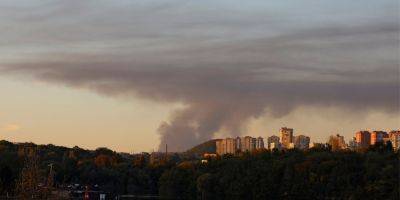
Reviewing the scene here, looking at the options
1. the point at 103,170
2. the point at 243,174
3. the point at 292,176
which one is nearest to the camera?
the point at 292,176

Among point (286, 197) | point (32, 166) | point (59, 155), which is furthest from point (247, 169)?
point (32, 166)

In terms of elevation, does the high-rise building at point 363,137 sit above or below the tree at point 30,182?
above

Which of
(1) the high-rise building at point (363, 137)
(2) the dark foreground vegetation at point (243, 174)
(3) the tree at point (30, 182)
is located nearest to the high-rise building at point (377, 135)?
(1) the high-rise building at point (363, 137)

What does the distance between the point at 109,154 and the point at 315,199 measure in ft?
161

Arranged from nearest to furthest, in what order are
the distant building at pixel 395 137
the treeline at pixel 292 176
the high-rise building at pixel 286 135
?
1. the treeline at pixel 292 176
2. the distant building at pixel 395 137
3. the high-rise building at pixel 286 135

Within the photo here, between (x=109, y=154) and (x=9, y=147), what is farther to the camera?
(x=109, y=154)

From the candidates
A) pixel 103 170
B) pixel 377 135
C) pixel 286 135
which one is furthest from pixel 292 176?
pixel 286 135

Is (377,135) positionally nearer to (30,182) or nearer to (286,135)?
(286,135)

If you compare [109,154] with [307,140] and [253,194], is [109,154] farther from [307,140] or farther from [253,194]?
[307,140]

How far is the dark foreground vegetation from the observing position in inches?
3295

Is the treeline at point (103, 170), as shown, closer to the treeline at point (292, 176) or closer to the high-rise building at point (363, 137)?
the treeline at point (292, 176)

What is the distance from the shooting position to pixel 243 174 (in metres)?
99.5

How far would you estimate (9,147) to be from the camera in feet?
378

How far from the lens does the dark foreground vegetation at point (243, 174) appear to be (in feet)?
275
